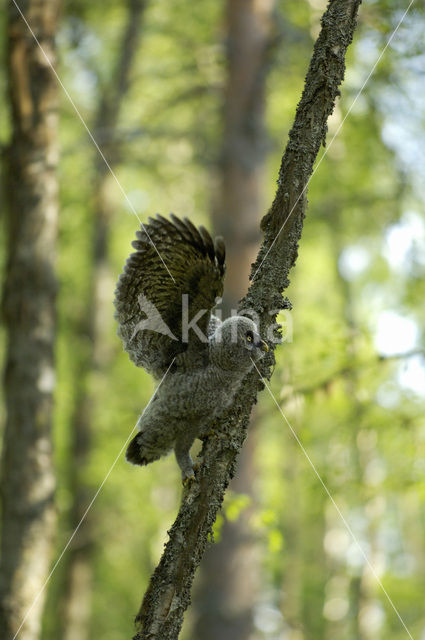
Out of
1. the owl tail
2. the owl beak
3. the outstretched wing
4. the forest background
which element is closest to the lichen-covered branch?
the owl beak

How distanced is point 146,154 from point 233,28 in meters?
3.30

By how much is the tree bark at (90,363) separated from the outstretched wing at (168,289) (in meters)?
7.07

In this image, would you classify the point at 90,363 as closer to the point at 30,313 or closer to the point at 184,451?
the point at 30,313

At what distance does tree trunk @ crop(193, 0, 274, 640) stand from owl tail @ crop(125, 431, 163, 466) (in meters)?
3.48

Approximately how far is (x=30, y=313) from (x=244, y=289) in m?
3.16

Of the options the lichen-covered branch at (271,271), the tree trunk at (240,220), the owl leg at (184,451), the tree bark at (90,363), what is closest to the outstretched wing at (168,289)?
the lichen-covered branch at (271,271)

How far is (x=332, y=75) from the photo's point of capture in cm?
281

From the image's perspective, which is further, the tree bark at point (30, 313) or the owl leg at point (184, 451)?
the tree bark at point (30, 313)

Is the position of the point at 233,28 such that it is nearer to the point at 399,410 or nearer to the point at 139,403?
the point at 399,410

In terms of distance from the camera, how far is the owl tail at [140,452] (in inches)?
147

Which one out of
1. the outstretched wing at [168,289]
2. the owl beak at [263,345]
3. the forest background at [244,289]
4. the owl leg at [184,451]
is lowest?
the owl leg at [184,451]

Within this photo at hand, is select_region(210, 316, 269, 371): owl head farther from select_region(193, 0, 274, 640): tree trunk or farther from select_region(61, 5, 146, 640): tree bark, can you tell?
select_region(61, 5, 146, 640): tree bark

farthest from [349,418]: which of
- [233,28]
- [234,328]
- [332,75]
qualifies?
[233,28]

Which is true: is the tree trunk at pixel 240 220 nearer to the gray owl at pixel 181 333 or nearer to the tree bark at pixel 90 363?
the tree bark at pixel 90 363
